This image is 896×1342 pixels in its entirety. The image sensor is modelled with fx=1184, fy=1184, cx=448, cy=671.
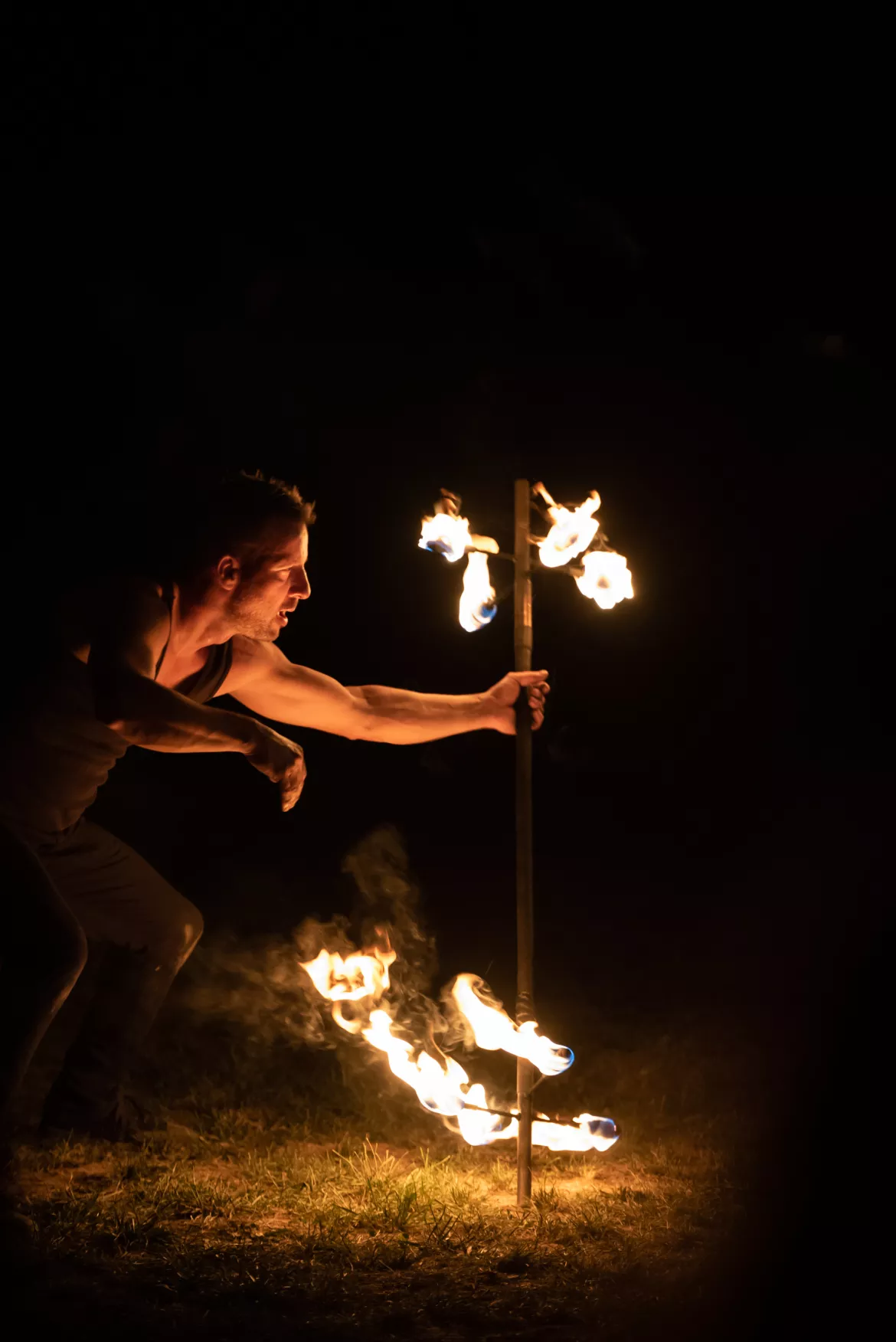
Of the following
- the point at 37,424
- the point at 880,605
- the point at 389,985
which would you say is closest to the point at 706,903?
the point at 880,605

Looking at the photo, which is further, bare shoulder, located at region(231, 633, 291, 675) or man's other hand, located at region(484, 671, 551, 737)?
bare shoulder, located at region(231, 633, 291, 675)

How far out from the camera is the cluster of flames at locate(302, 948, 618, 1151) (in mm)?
3910

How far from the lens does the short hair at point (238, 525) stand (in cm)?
403

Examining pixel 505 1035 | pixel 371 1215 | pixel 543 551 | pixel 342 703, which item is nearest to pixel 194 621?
pixel 342 703

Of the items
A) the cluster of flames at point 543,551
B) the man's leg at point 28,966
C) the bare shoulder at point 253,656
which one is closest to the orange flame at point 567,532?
the cluster of flames at point 543,551

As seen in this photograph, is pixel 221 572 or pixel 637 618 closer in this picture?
pixel 221 572

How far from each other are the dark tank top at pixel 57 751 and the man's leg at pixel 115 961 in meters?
0.34

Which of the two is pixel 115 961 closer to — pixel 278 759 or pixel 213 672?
pixel 213 672

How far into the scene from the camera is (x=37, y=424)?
34.2 ft

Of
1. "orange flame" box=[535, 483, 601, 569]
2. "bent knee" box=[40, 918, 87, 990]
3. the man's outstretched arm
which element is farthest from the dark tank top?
"orange flame" box=[535, 483, 601, 569]

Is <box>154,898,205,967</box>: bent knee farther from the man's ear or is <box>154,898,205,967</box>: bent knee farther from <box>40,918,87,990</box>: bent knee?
the man's ear

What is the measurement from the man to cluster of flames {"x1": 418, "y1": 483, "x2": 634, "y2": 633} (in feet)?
0.98

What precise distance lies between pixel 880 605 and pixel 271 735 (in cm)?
792

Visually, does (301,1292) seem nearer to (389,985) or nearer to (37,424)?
(389,985)
